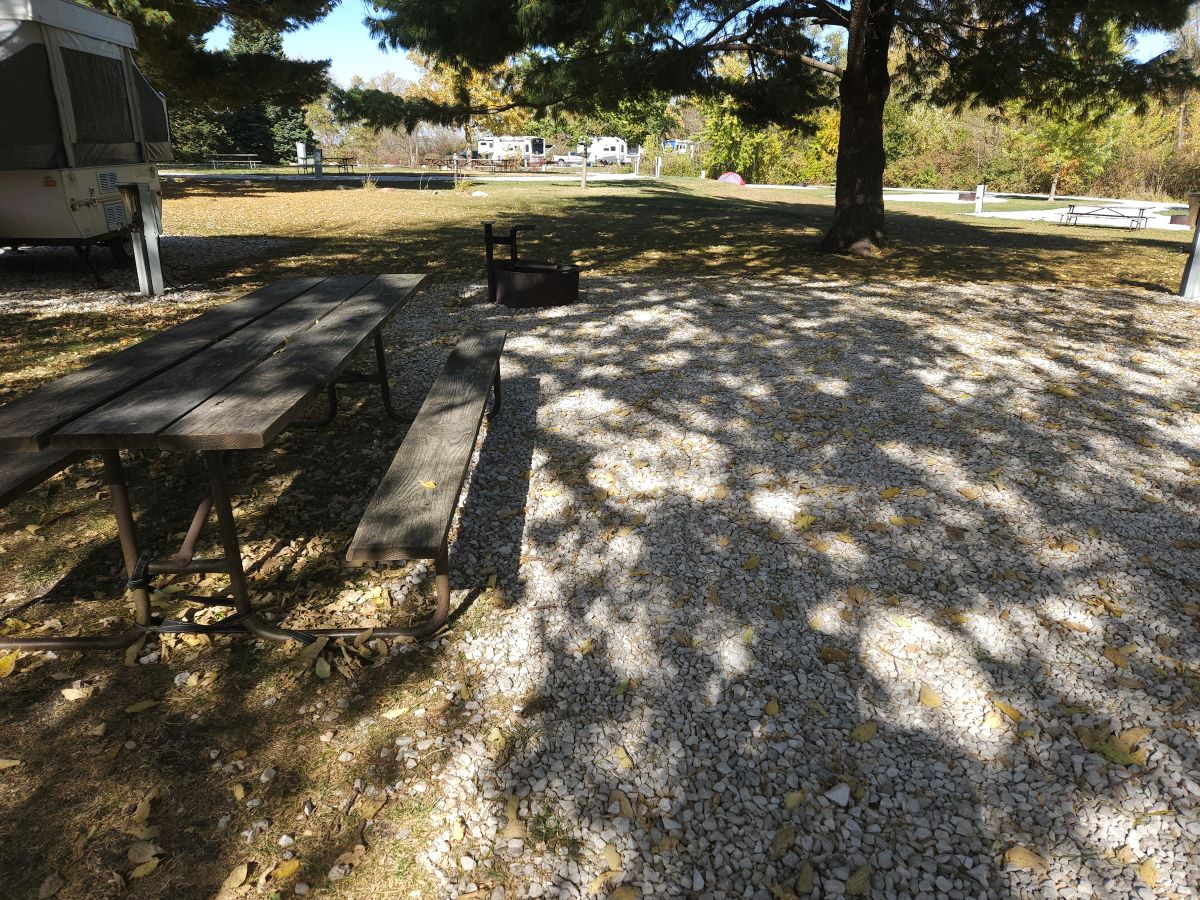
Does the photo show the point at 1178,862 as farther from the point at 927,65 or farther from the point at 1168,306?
the point at 927,65

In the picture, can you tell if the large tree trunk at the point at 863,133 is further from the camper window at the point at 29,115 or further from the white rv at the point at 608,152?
the white rv at the point at 608,152

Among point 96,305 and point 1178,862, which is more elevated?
point 96,305

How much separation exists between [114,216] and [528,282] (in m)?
5.08

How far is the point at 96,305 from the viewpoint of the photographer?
7625 millimetres

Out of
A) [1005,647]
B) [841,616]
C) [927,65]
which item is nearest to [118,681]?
[841,616]

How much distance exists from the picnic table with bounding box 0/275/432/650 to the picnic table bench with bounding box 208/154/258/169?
42424mm

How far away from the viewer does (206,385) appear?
2.64 m

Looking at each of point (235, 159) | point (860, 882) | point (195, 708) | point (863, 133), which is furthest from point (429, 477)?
point (235, 159)

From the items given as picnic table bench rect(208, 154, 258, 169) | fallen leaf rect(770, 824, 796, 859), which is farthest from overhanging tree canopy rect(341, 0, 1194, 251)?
picnic table bench rect(208, 154, 258, 169)

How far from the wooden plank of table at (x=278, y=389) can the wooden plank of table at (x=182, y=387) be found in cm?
5

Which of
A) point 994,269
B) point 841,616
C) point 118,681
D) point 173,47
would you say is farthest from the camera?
point 173,47

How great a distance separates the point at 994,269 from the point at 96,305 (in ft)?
34.7

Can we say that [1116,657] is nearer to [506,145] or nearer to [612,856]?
[612,856]

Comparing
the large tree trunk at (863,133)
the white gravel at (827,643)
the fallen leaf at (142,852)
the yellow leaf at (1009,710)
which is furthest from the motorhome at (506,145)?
the fallen leaf at (142,852)
